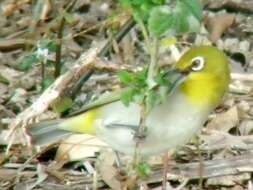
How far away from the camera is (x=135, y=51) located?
6.95 m

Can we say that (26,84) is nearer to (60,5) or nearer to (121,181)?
(60,5)

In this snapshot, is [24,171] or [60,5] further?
[60,5]

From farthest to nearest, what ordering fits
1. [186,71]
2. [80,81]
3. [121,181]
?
[80,81]
[121,181]
[186,71]

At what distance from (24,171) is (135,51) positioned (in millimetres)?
1721

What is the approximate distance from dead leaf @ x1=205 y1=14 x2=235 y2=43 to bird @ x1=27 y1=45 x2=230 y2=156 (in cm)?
237

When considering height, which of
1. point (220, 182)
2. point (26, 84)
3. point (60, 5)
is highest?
point (60, 5)

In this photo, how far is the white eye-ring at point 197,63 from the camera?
4637mm

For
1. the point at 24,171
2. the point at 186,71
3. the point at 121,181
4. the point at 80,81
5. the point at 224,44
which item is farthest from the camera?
the point at 224,44

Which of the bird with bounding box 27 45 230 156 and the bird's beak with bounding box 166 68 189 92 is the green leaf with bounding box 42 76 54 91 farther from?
the bird's beak with bounding box 166 68 189 92

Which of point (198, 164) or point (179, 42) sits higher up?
point (179, 42)

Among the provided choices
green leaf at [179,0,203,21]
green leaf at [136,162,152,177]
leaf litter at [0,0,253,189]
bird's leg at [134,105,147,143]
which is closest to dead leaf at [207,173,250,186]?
leaf litter at [0,0,253,189]

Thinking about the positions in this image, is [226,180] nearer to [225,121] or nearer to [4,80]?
[225,121]

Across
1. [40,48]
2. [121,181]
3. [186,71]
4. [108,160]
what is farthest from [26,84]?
[186,71]

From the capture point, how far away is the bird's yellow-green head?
4.60 metres
